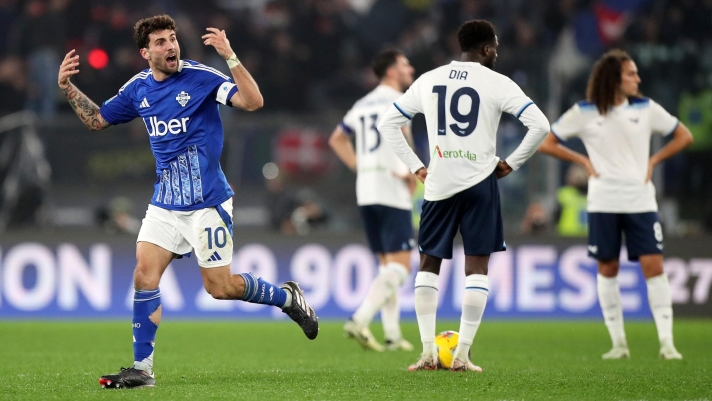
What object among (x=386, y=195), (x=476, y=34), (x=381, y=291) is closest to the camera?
(x=476, y=34)

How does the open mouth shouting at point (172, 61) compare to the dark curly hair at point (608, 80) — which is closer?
the open mouth shouting at point (172, 61)

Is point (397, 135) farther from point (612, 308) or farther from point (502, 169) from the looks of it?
point (612, 308)

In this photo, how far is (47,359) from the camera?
795cm

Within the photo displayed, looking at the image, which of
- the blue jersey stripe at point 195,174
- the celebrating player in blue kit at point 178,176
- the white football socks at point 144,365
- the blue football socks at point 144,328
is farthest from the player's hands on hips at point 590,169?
the white football socks at point 144,365

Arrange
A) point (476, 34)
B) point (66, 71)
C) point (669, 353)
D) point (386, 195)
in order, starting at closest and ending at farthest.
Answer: point (66, 71) < point (476, 34) < point (669, 353) < point (386, 195)

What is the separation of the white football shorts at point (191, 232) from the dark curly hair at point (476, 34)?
76.7 inches

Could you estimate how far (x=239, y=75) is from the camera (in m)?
5.90

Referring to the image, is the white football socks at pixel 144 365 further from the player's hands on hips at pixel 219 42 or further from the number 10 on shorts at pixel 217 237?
the player's hands on hips at pixel 219 42

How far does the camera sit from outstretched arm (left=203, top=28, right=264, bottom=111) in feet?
19.3

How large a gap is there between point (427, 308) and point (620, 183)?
2.34 meters

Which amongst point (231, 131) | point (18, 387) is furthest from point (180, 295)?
point (18, 387)

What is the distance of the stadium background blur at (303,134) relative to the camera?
12766mm

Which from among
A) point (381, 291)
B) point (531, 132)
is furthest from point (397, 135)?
point (381, 291)

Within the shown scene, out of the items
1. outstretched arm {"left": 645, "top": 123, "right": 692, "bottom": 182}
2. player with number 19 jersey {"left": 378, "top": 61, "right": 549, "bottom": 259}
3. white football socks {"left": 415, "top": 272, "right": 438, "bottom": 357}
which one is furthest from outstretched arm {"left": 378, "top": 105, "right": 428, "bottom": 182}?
outstretched arm {"left": 645, "top": 123, "right": 692, "bottom": 182}
